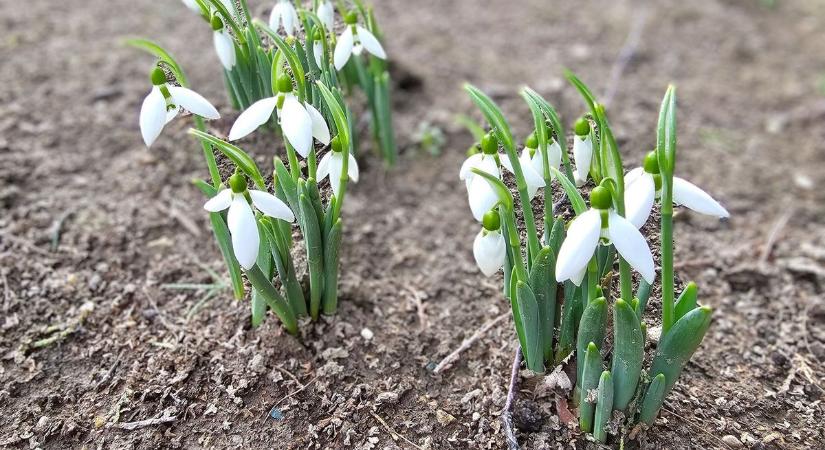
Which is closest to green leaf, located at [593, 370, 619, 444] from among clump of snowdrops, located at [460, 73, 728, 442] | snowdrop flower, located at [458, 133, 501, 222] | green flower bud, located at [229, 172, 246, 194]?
clump of snowdrops, located at [460, 73, 728, 442]

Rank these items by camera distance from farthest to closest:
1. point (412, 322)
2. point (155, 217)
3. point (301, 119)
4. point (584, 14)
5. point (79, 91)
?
point (584, 14)
point (79, 91)
point (155, 217)
point (412, 322)
point (301, 119)

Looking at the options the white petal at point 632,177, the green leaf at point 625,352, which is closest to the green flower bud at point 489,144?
the white petal at point 632,177

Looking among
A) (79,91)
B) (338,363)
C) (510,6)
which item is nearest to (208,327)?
(338,363)

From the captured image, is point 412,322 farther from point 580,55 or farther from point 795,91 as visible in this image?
point 795,91

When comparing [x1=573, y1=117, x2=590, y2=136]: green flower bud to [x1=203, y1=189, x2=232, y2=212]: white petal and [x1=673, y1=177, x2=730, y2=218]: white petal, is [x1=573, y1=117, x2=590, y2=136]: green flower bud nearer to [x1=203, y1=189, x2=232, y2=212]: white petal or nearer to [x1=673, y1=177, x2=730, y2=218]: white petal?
[x1=673, y1=177, x2=730, y2=218]: white petal

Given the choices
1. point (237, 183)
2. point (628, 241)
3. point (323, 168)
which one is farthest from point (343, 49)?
point (628, 241)

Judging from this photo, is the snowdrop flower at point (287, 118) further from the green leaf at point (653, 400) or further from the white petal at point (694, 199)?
the green leaf at point (653, 400)
